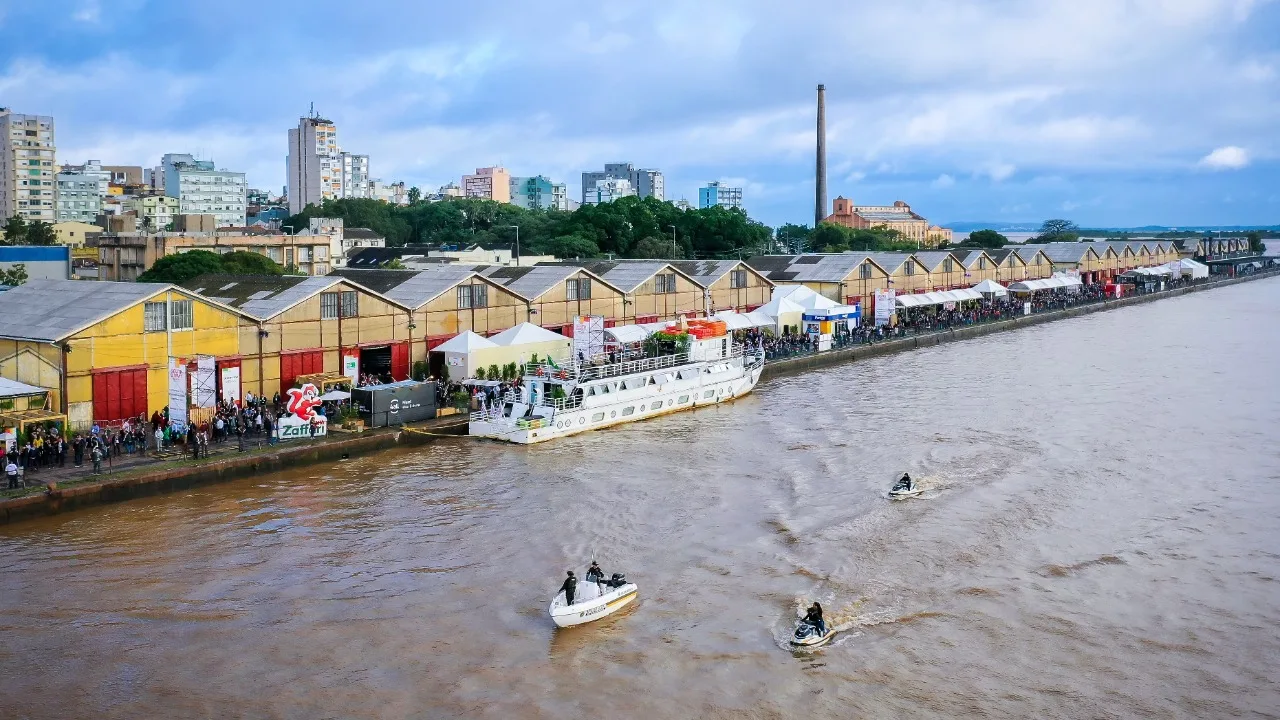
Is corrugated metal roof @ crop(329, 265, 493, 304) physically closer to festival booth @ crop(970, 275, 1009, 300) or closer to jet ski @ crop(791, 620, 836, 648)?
jet ski @ crop(791, 620, 836, 648)

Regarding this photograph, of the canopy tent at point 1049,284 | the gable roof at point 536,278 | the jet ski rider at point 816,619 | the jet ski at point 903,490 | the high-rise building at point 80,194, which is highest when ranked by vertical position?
the high-rise building at point 80,194

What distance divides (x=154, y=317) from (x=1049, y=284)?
68732 millimetres

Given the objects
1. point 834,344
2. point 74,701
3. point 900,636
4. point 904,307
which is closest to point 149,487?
point 74,701

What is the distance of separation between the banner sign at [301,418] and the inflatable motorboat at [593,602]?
44.6 ft

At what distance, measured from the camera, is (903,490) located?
2778 cm

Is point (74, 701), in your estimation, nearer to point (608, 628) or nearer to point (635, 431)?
point (608, 628)

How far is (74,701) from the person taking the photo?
16.9 meters

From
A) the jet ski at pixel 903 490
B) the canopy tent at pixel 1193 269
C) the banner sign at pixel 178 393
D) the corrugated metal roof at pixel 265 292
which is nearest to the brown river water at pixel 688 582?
the jet ski at pixel 903 490

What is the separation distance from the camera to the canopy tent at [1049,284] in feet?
267

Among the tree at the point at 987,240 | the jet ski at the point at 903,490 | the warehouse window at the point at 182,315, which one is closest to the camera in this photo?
the jet ski at the point at 903,490

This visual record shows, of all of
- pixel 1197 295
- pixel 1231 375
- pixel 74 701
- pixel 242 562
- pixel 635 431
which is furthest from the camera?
pixel 1197 295

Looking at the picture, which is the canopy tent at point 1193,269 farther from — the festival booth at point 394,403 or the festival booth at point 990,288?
the festival booth at point 394,403

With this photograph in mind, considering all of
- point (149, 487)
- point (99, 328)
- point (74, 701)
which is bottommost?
point (74, 701)

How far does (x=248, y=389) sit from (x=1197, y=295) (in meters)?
90.9
